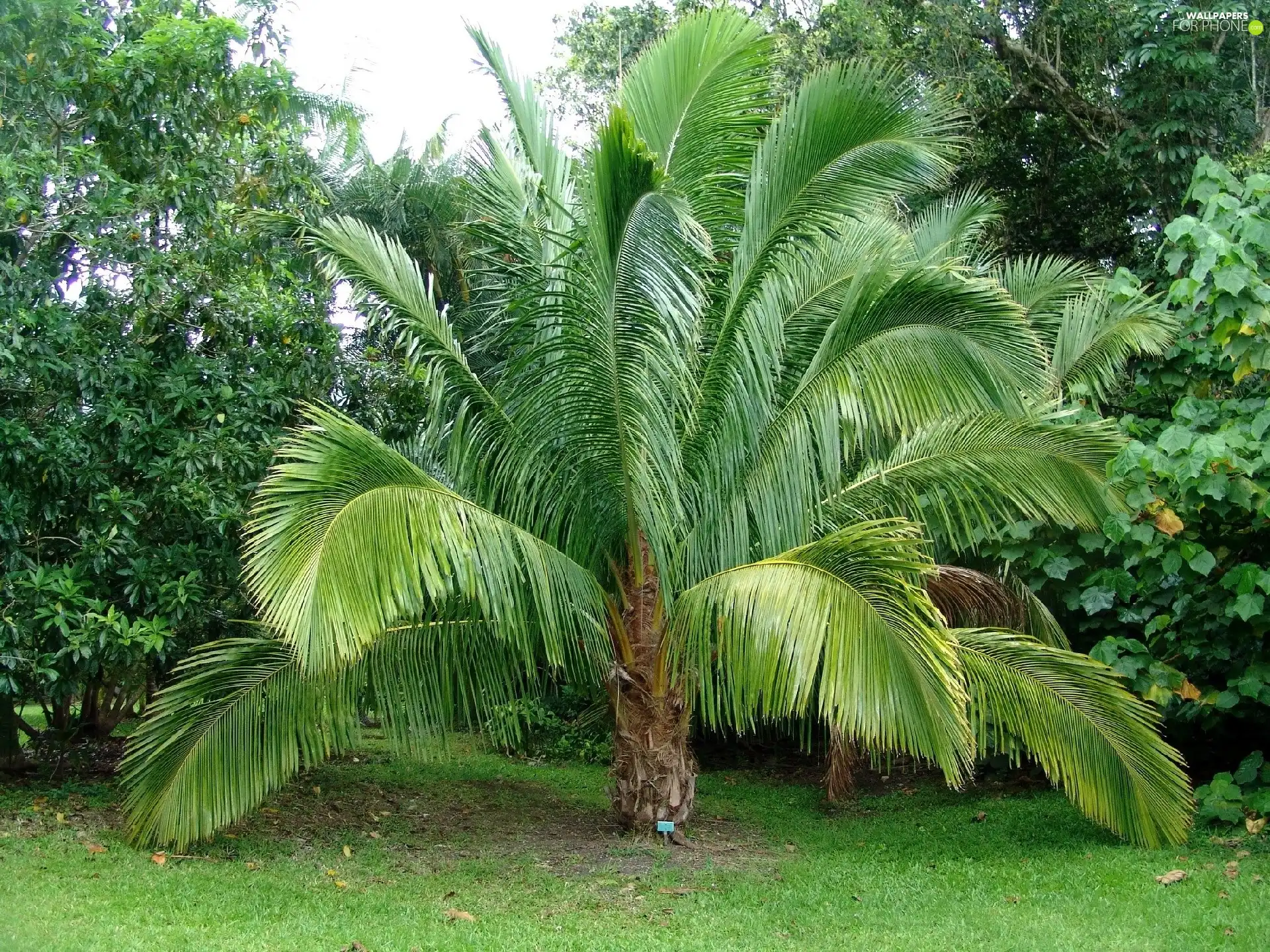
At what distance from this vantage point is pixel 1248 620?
6.88 metres

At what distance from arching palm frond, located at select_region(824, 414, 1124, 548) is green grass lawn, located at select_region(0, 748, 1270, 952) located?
2.05m

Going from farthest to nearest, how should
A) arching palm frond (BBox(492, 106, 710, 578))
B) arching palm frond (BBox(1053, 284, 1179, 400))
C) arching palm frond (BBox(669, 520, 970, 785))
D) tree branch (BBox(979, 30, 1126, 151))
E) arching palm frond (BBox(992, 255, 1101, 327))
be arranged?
tree branch (BBox(979, 30, 1126, 151)), arching palm frond (BBox(992, 255, 1101, 327)), arching palm frond (BBox(1053, 284, 1179, 400)), arching palm frond (BBox(492, 106, 710, 578)), arching palm frond (BBox(669, 520, 970, 785))

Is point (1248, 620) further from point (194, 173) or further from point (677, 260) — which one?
point (194, 173)

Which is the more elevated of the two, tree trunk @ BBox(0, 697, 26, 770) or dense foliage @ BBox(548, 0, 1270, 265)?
dense foliage @ BBox(548, 0, 1270, 265)

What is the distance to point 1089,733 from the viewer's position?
21.7ft

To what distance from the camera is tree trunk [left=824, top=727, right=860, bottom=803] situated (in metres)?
9.40

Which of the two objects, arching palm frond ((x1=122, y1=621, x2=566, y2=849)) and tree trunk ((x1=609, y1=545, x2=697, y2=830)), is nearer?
arching palm frond ((x1=122, y1=621, x2=566, y2=849))

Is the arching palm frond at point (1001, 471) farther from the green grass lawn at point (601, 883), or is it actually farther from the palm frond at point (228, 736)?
the palm frond at point (228, 736)

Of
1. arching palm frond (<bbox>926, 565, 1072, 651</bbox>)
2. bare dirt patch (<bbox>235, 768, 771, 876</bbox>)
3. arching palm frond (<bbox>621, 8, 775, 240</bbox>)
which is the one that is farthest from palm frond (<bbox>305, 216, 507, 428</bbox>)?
arching palm frond (<bbox>926, 565, 1072, 651</bbox>)

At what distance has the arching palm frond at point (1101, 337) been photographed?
26.7ft

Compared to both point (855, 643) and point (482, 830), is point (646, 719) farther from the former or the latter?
point (855, 643)

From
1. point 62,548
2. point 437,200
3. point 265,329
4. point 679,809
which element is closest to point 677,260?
point 265,329

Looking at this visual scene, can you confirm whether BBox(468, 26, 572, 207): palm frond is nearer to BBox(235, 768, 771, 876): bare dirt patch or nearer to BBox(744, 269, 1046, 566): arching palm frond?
BBox(744, 269, 1046, 566): arching palm frond

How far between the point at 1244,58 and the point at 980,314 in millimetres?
7963
